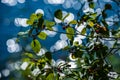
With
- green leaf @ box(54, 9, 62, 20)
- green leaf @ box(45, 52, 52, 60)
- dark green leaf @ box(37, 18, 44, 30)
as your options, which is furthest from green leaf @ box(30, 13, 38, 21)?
green leaf @ box(45, 52, 52, 60)

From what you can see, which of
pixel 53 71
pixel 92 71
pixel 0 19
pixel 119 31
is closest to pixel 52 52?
pixel 53 71

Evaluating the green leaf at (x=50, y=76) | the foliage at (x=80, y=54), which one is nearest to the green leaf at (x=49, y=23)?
the foliage at (x=80, y=54)

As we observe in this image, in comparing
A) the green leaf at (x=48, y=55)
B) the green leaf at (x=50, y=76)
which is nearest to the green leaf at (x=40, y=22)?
the green leaf at (x=48, y=55)

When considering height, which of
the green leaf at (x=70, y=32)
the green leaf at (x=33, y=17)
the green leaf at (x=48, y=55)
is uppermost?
the green leaf at (x=33, y=17)

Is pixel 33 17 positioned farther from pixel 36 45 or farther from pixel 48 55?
pixel 48 55

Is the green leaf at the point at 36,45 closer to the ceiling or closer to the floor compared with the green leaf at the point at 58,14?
closer to the floor

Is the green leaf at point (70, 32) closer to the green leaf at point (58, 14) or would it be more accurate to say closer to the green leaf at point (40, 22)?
the green leaf at point (58, 14)

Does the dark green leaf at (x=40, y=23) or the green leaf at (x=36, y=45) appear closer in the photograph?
the dark green leaf at (x=40, y=23)

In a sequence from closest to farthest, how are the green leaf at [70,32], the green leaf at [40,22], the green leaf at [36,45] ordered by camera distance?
the green leaf at [40,22] → the green leaf at [36,45] → the green leaf at [70,32]

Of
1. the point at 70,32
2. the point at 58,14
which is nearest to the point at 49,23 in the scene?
the point at 58,14

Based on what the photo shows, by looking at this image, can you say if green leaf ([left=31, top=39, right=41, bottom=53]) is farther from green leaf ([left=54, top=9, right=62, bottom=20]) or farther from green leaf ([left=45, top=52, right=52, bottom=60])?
green leaf ([left=54, top=9, right=62, bottom=20])

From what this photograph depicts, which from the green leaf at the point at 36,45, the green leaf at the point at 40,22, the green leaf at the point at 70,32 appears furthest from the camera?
the green leaf at the point at 70,32

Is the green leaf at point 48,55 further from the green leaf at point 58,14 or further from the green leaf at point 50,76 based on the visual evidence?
the green leaf at point 58,14

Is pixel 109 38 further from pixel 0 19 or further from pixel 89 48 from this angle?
pixel 0 19
